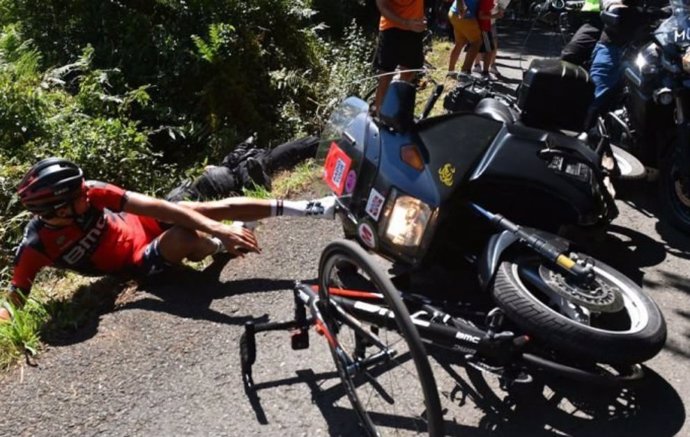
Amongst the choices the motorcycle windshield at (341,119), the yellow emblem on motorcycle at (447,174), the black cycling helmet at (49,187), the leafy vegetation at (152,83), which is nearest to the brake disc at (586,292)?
the yellow emblem on motorcycle at (447,174)

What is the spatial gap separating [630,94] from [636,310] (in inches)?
111

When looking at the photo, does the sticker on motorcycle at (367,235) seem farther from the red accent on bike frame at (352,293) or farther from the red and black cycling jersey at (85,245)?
the red and black cycling jersey at (85,245)

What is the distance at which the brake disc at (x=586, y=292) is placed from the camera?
3.03 m

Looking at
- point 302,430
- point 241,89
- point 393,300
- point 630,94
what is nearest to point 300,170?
point 241,89

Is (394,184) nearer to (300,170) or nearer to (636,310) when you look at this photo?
(636,310)

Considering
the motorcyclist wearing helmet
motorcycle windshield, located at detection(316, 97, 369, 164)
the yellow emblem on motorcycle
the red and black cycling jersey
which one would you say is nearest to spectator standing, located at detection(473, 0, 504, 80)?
the motorcyclist wearing helmet

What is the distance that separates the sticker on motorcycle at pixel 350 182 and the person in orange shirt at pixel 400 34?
301 centimetres

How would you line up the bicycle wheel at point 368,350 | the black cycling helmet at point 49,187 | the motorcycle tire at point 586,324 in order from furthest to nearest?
the black cycling helmet at point 49,187 < the bicycle wheel at point 368,350 < the motorcycle tire at point 586,324

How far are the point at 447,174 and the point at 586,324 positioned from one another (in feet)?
3.29

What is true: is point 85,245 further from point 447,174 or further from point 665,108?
point 665,108

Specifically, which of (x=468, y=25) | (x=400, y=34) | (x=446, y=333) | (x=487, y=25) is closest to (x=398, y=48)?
(x=400, y=34)

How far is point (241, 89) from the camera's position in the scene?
7793 mm

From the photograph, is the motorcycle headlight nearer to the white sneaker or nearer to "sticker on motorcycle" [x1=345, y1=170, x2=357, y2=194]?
"sticker on motorcycle" [x1=345, y1=170, x2=357, y2=194]

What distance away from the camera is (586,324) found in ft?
9.77
